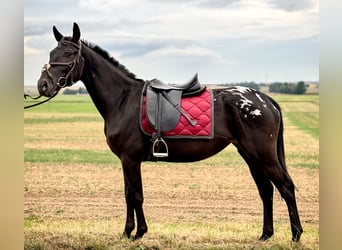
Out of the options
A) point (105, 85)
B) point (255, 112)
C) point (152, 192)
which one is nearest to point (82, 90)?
point (152, 192)

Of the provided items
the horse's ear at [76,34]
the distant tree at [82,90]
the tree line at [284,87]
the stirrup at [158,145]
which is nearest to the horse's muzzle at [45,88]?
the horse's ear at [76,34]

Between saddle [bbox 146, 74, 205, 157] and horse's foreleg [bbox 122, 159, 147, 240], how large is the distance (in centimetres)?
25

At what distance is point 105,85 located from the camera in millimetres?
4738

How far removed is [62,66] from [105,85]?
46cm

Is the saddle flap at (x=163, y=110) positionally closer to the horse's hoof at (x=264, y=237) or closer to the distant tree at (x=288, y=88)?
the horse's hoof at (x=264, y=237)

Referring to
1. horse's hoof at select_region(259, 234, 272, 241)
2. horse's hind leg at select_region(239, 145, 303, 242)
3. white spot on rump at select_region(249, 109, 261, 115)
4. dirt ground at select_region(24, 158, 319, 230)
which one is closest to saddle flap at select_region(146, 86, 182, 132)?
white spot on rump at select_region(249, 109, 261, 115)

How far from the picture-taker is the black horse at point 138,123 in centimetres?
454

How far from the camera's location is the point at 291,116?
7.97 m

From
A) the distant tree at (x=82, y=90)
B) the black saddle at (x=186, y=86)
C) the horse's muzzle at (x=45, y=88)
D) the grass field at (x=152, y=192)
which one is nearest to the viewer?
the horse's muzzle at (x=45, y=88)

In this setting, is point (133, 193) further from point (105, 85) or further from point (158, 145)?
point (105, 85)

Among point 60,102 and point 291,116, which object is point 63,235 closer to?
point 60,102
